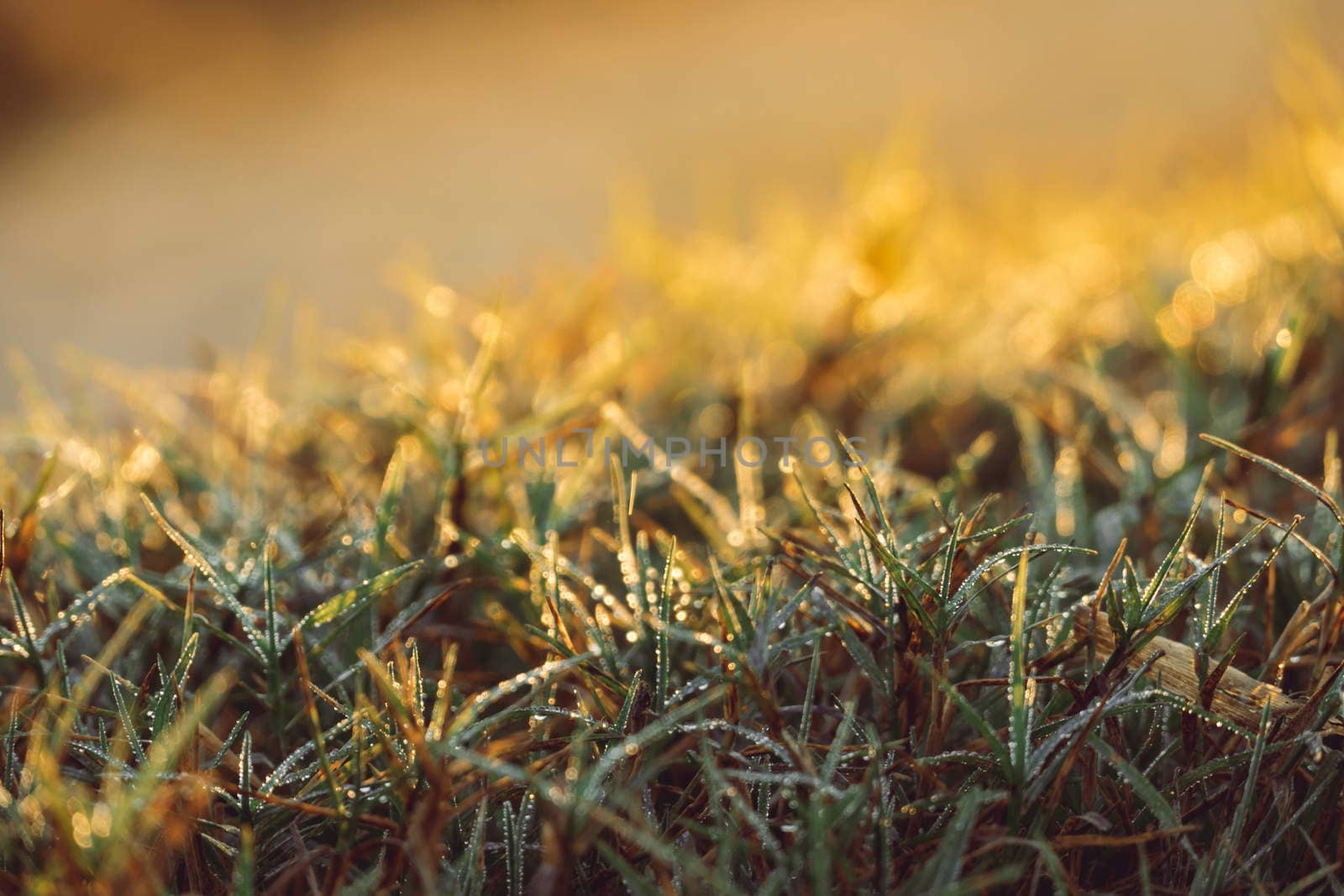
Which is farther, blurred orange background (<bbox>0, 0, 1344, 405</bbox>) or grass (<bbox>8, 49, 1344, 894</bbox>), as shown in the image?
blurred orange background (<bbox>0, 0, 1344, 405</bbox>)

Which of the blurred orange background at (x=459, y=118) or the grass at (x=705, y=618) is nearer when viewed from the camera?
the grass at (x=705, y=618)

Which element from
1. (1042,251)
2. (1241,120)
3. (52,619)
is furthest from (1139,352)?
(1241,120)

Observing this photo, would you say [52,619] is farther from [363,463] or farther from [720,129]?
[720,129]

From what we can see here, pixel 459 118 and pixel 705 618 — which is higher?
pixel 459 118

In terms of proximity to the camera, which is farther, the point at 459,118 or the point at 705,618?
the point at 459,118
